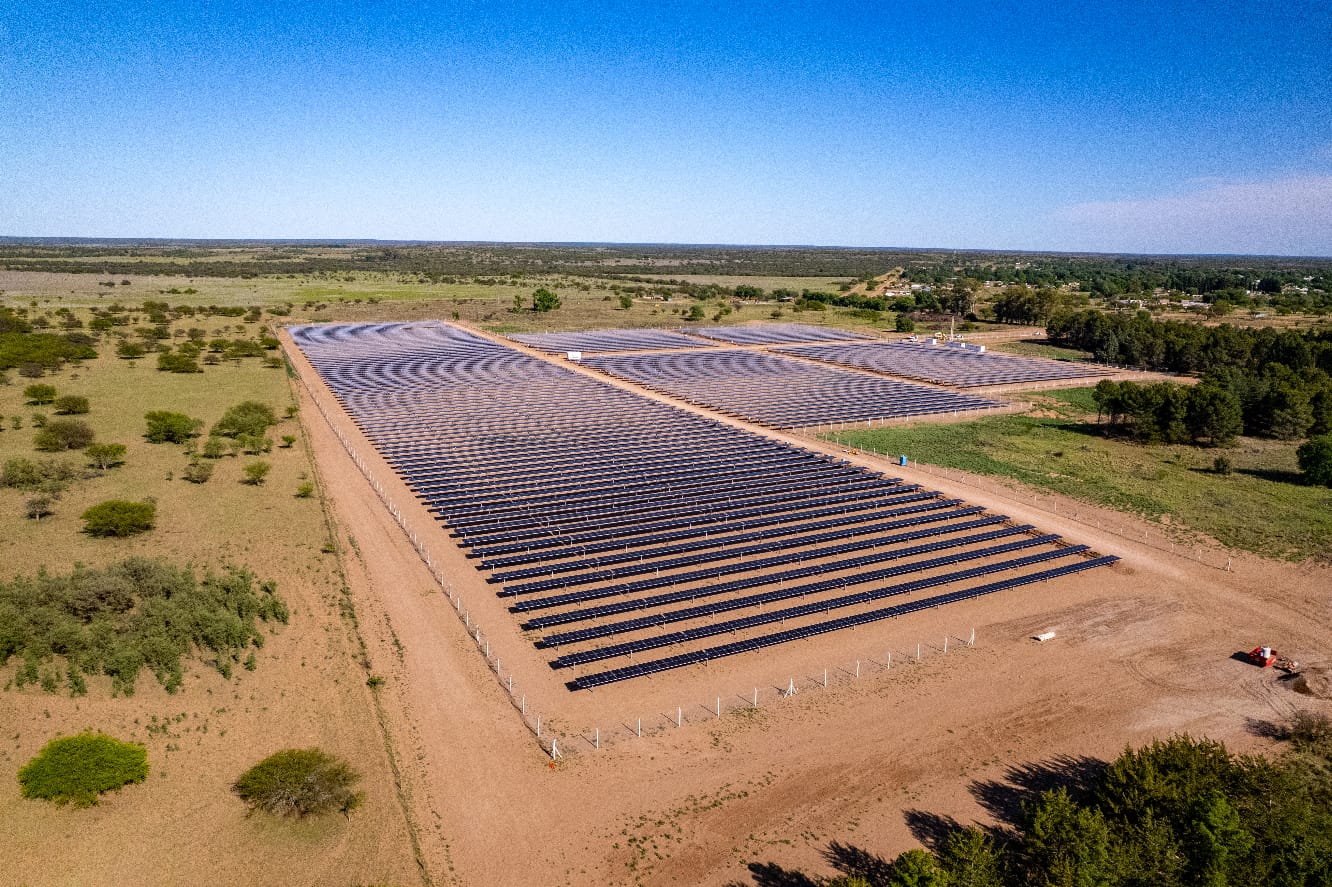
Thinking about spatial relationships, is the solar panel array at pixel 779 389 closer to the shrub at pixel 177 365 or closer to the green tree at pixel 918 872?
the shrub at pixel 177 365

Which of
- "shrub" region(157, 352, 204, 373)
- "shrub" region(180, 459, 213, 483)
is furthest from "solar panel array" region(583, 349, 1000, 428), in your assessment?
"shrub" region(157, 352, 204, 373)

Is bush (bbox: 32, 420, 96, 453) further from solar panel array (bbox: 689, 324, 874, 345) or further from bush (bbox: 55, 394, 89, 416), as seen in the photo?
solar panel array (bbox: 689, 324, 874, 345)

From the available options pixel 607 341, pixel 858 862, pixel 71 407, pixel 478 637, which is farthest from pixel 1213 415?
pixel 71 407

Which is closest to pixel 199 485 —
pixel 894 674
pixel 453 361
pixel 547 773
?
pixel 547 773

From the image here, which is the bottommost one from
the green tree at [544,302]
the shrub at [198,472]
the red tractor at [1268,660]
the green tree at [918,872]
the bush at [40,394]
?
the red tractor at [1268,660]

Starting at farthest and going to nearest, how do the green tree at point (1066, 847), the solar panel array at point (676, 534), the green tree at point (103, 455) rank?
1. the green tree at point (103, 455)
2. the solar panel array at point (676, 534)
3. the green tree at point (1066, 847)

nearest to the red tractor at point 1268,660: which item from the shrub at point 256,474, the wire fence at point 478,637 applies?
the wire fence at point 478,637
